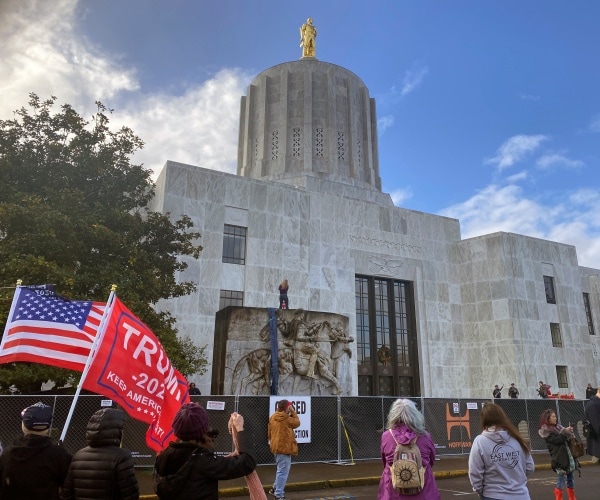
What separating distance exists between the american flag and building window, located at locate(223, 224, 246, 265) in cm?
2092

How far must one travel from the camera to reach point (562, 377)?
33750 mm

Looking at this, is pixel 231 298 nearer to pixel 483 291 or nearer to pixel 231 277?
pixel 231 277

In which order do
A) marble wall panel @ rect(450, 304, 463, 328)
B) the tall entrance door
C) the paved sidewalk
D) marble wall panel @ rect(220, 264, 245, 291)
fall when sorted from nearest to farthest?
the paved sidewalk → marble wall panel @ rect(220, 264, 245, 291) → the tall entrance door → marble wall panel @ rect(450, 304, 463, 328)

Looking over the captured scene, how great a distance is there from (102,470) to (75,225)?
457 inches

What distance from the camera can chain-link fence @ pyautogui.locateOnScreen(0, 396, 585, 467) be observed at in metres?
11.5

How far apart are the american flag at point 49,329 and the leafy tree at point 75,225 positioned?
632cm

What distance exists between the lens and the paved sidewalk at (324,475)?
32.9ft

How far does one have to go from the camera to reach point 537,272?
Result: 35.4 metres

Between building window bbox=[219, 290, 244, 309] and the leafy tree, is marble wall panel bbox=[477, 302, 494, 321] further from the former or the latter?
the leafy tree

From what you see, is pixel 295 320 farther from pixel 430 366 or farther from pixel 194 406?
pixel 430 366

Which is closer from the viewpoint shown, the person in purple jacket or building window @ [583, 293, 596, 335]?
the person in purple jacket

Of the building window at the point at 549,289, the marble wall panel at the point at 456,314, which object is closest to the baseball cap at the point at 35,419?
the marble wall panel at the point at 456,314

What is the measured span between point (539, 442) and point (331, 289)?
14983 mm

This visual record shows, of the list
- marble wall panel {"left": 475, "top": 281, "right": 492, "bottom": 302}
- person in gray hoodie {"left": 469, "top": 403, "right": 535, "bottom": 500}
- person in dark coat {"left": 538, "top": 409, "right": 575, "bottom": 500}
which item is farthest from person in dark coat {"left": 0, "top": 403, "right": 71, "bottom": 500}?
marble wall panel {"left": 475, "top": 281, "right": 492, "bottom": 302}
